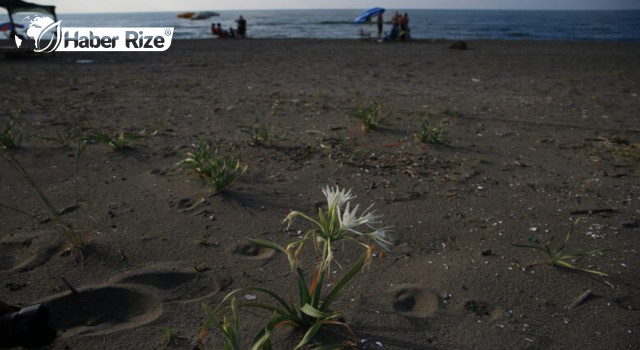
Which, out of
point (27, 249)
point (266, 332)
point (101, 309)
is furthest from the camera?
point (27, 249)

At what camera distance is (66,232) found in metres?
2.24

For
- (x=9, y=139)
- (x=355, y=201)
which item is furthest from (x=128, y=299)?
(x=9, y=139)

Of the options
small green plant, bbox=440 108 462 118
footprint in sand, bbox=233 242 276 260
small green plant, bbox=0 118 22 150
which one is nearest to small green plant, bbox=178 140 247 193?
footprint in sand, bbox=233 242 276 260

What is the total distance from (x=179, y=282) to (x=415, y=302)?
115cm

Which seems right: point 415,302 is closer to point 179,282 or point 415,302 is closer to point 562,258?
point 562,258

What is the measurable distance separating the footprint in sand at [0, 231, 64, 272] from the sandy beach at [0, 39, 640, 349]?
0.01 m

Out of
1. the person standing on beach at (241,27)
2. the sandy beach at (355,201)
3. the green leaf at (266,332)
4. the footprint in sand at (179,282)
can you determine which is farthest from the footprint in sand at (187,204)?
the person standing on beach at (241,27)

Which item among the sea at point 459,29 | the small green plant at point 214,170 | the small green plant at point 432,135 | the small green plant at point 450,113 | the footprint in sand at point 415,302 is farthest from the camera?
the sea at point 459,29

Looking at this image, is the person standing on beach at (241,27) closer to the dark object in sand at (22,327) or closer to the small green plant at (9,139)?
the small green plant at (9,139)

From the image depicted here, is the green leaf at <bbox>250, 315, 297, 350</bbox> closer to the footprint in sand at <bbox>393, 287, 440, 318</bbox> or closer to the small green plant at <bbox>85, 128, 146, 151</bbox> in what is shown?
the footprint in sand at <bbox>393, 287, 440, 318</bbox>

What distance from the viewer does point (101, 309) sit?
75.5 inches

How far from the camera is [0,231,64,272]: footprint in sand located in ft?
7.20

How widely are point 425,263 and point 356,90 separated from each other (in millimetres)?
5310

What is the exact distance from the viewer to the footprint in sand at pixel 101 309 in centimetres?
181
